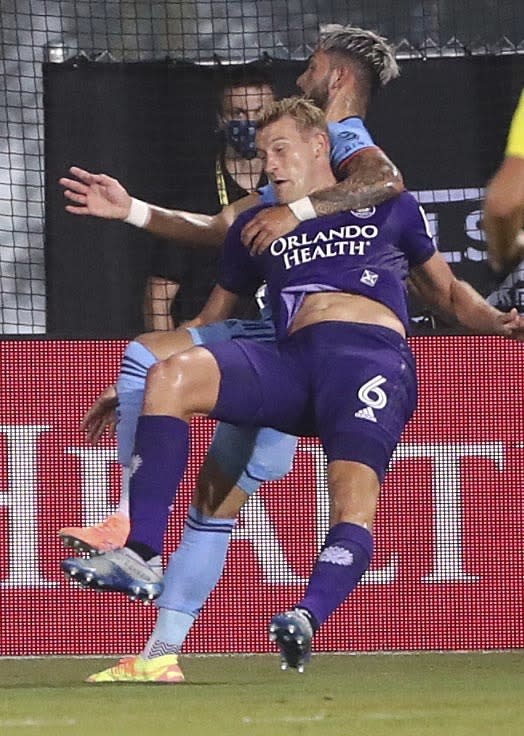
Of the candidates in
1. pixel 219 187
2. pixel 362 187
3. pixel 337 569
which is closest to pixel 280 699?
pixel 337 569

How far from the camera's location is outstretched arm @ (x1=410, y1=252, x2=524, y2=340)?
674cm

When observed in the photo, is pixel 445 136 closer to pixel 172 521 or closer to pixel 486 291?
pixel 486 291

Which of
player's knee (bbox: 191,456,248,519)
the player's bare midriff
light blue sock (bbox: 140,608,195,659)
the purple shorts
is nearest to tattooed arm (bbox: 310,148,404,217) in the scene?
the player's bare midriff

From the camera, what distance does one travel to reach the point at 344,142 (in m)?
6.97

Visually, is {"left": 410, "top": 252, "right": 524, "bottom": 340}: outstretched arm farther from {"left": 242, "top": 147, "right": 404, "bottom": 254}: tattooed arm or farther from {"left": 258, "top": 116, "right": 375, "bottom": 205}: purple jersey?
{"left": 258, "top": 116, "right": 375, "bottom": 205}: purple jersey

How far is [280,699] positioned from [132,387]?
4.11 ft

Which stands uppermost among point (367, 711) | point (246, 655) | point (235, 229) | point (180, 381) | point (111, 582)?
point (235, 229)

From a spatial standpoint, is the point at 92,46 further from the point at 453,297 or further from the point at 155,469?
the point at 155,469

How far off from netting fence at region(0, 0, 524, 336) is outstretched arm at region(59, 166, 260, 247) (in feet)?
5.62

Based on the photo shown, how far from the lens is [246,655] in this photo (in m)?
8.52

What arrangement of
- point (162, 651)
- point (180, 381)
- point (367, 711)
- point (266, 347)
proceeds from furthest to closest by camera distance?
point (162, 651), point (266, 347), point (180, 381), point (367, 711)

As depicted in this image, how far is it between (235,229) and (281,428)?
0.94 m

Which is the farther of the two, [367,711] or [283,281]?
[283,281]

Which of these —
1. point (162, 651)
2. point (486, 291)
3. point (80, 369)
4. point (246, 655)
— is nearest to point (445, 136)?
point (486, 291)
